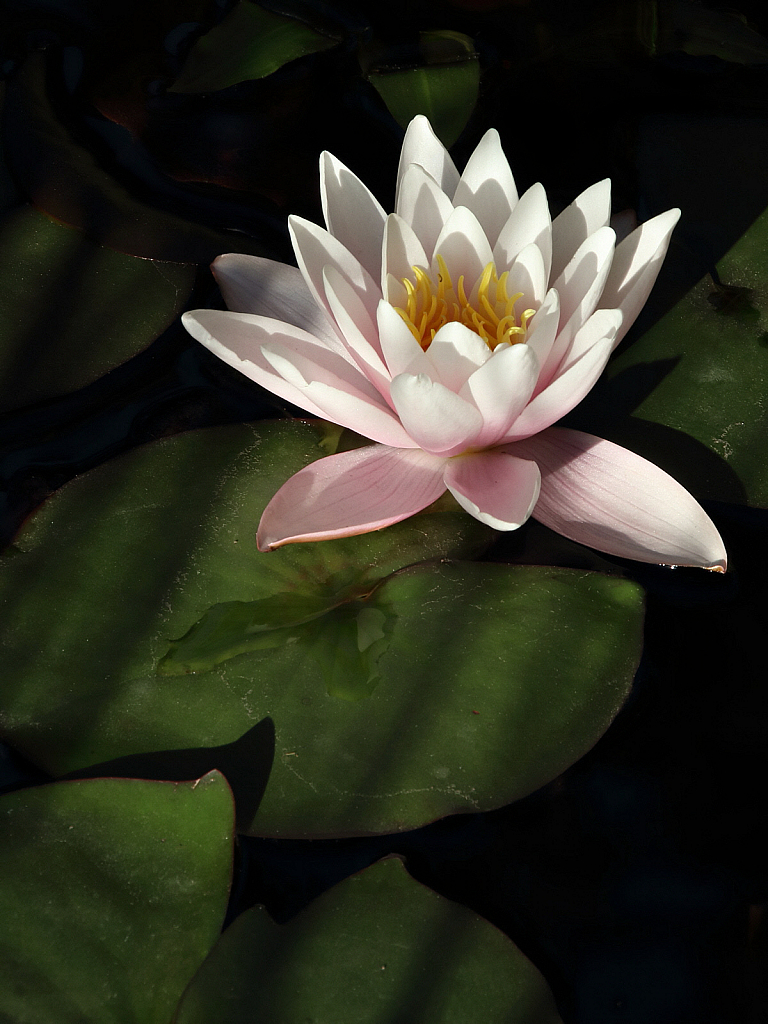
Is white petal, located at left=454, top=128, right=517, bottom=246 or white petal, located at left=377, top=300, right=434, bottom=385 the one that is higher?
white petal, located at left=454, top=128, right=517, bottom=246

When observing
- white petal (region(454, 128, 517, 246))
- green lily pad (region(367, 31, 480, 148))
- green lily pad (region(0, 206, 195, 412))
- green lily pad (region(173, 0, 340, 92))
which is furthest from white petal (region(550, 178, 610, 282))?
green lily pad (region(173, 0, 340, 92))

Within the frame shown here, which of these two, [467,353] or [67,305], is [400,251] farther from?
[67,305]

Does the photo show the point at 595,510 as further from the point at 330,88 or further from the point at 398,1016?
the point at 330,88

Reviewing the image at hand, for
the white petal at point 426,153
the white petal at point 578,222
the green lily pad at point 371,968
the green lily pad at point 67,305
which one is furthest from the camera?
the green lily pad at point 67,305

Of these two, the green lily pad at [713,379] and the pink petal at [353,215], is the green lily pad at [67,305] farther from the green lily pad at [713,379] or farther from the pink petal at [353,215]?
the green lily pad at [713,379]

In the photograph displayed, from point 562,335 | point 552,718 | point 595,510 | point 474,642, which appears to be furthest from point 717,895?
point 562,335

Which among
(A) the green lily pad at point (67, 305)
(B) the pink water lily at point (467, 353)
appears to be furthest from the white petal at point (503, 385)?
(A) the green lily pad at point (67, 305)

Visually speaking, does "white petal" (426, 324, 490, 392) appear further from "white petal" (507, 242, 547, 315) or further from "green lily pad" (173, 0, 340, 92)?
"green lily pad" (173, 0, 340, 92)
